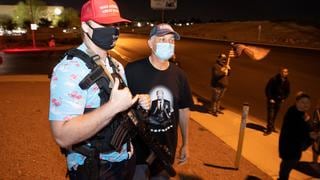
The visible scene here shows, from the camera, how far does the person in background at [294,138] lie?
17.1 ft

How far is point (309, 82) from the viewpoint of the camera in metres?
15.8

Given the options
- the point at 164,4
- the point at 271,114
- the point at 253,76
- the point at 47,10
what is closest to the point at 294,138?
the point at 271,114

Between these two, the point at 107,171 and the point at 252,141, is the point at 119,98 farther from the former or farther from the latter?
the point at 252,141

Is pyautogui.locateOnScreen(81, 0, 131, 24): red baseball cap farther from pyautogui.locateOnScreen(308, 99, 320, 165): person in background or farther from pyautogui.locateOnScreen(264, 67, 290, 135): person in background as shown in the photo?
pyautogui.locateOnScreen(264, 67, 290, 135): person in background

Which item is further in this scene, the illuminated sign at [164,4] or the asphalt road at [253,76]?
the illuminated sign at [164,4]

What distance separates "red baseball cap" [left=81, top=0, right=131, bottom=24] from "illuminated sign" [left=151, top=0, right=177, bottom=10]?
10524 mm

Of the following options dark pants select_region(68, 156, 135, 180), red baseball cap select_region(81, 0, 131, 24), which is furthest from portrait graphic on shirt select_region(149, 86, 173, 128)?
red baseball cap select_region(81, 0, 131, 24)

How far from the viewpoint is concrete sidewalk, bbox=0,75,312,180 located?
6316mm

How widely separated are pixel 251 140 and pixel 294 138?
2.59 m

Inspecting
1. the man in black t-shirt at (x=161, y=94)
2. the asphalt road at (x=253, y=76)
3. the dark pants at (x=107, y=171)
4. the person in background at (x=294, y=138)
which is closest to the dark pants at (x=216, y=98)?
the asphalt road at (x=253, y=76)

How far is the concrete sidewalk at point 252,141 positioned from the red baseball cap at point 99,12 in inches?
174

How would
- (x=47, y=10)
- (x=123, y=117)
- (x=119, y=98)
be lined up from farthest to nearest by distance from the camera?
(x=47, y=10), (x=123, y=117), (x=119, y=98)

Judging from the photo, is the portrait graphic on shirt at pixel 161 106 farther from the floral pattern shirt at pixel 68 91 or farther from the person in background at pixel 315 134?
the person in background at pixel 315 134

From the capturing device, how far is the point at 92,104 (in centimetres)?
230
